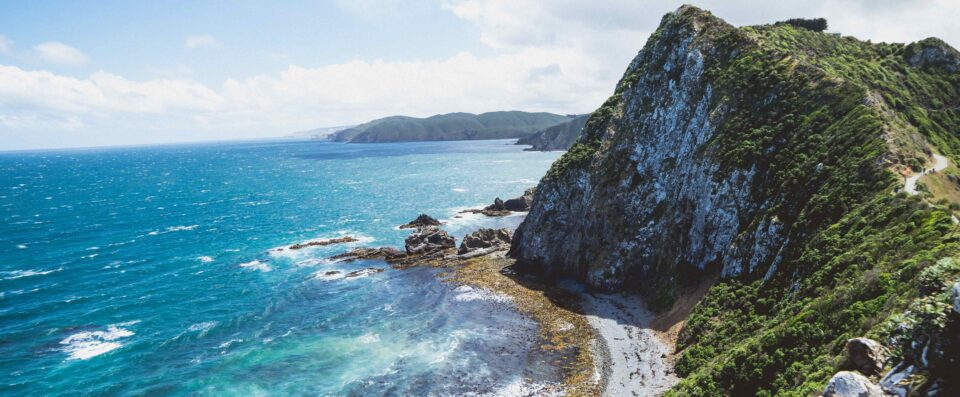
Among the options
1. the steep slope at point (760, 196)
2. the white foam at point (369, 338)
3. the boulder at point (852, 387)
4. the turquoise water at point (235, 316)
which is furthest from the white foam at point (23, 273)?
the boulder at point (852, 387)

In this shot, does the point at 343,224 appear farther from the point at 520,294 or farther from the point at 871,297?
the point at 871,297

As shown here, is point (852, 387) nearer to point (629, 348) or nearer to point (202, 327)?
point (629, 348)

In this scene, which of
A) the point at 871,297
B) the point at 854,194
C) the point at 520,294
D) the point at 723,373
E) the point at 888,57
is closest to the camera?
the point at 871,297

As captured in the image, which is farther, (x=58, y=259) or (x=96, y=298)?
(x=58, y=259)

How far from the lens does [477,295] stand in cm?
6012

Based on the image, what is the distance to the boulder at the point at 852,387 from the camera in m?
18.8

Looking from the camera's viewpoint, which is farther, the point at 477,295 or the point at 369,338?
the point at 477,295

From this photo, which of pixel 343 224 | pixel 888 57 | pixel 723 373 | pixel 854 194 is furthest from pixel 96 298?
pixel 888 57

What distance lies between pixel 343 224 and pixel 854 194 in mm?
88825

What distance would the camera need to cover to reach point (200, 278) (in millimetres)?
69875

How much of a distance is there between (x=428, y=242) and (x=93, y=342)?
44.6 metres

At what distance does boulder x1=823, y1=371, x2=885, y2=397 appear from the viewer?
18.8 meters

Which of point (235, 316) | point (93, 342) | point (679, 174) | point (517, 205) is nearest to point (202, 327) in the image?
point (235, 316)

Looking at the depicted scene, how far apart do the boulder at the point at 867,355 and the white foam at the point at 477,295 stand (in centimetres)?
3847
